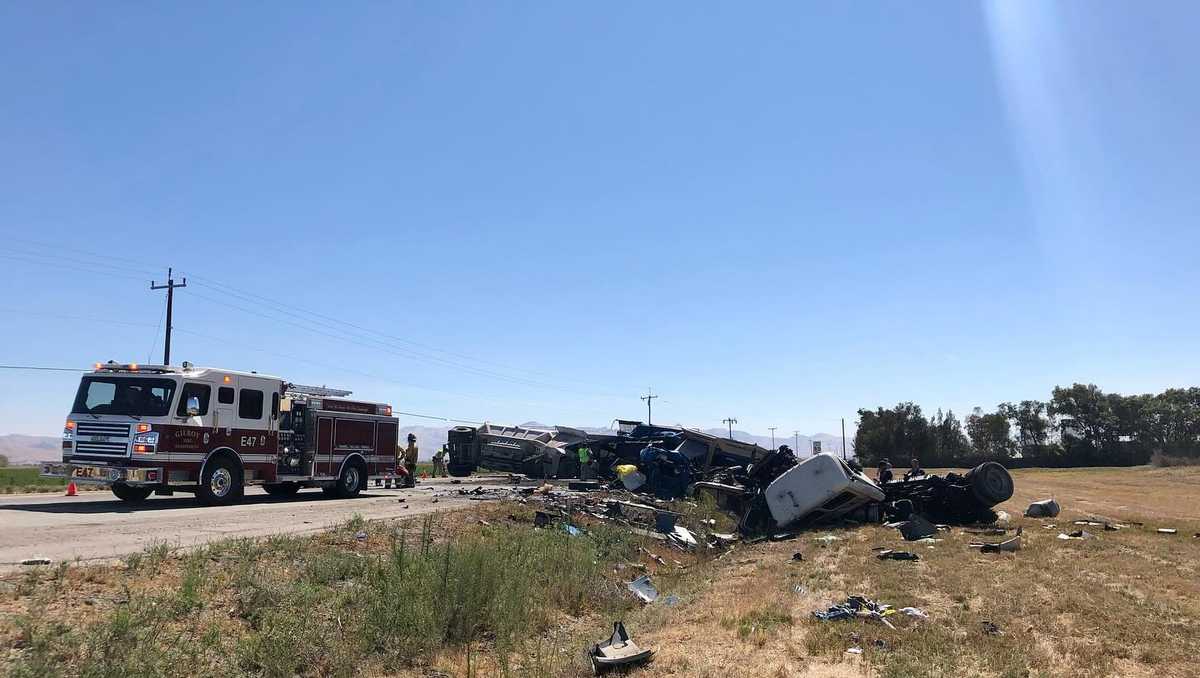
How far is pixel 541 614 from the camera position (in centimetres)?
867

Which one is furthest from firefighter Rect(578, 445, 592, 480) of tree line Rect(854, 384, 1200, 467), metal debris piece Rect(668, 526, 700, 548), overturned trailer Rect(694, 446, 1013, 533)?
tree line Rect(854, 384, 1200, 467)

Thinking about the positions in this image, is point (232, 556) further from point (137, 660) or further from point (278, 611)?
point (137, 660)

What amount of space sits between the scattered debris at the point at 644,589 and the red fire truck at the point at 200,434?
9.53m

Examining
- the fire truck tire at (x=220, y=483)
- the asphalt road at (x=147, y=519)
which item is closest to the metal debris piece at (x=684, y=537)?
the asphalt road at (x=147, y=519)

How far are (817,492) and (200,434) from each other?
13346 mm

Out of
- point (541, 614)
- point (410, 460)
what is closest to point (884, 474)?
point (541, 614)

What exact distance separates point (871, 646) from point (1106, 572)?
18.8 feet

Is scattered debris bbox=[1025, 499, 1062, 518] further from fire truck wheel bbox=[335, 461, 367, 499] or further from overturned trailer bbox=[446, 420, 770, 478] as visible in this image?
fire truck wheel bbox=[335, 461, 367, 499]

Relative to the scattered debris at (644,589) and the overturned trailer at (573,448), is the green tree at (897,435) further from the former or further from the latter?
the scattered debris at (644,589)

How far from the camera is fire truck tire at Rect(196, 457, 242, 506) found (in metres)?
15.2

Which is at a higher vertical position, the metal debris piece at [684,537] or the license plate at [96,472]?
the license plate at [96,472]

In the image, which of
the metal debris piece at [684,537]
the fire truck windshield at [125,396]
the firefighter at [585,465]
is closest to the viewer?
the fire truck windshield at [125,396]

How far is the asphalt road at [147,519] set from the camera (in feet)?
29.5

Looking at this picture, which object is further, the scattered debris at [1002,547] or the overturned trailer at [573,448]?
the overturned trailer at [573,448]
